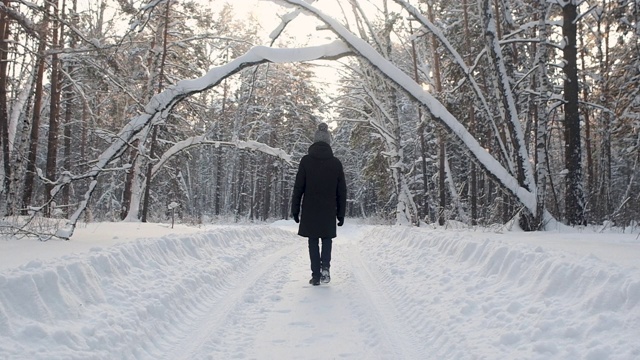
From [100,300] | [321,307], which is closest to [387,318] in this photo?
[321,307]

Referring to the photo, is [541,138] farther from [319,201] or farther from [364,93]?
[364,93]

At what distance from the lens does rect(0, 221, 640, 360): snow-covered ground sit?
354 centimetres

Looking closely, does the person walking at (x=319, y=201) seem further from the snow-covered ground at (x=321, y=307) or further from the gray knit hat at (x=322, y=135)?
the snow-covered ground at (x=321, y=307)

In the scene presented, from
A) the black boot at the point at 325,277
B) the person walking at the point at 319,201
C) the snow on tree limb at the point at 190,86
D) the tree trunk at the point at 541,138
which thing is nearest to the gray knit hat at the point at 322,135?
the person walking at the point at 319,201

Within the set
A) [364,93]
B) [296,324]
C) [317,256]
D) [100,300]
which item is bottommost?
[296,324]

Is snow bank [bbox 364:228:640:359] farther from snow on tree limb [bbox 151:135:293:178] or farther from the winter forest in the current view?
snow on tree limb [bbox 151:135:293:178]

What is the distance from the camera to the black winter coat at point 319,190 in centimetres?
728

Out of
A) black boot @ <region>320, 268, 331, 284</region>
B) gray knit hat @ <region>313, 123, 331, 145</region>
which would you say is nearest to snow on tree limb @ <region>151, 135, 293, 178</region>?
gray knit hat @ <region>313, 123, 331, 145</region>

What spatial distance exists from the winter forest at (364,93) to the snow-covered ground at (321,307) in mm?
2715

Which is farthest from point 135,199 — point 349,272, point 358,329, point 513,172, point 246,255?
point 358,329

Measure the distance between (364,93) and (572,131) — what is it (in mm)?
11130

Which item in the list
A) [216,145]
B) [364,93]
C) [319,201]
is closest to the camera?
[319,201]

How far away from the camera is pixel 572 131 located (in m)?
10.8

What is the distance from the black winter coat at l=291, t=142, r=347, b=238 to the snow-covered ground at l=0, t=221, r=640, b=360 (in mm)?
1030
